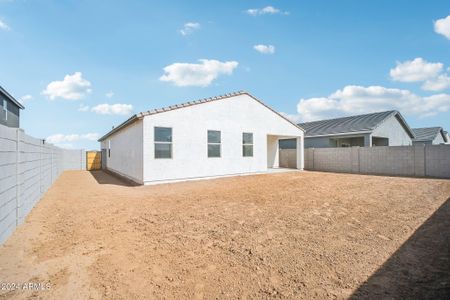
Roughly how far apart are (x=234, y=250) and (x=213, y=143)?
8.99 meters

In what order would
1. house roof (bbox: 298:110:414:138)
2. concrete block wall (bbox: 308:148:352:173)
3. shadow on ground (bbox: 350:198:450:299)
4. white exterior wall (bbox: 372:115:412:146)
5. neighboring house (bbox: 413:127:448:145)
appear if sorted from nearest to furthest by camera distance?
shadow on ground (bbox: 350:198:450:299)
concrete block wall (bbox: 308:148:352:173)
house roof (bbox: 298:110:414:138)
white exterior wall (bbox: 372:115:412:146)
neighboring house (bbox: 413:127:448:145)

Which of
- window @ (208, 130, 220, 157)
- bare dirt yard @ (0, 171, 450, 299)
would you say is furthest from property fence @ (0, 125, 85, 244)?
window @ (208, 130, 220, 157)

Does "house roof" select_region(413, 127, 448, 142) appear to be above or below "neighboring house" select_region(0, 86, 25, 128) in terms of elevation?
below

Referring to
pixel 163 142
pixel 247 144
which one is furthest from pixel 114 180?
pixel 247 144

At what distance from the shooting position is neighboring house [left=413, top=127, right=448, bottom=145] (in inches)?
1017

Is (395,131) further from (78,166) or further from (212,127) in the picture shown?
(78,166)

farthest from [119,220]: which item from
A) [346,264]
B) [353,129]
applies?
[353,129]

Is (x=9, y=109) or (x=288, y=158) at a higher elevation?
(x=9, y=109)

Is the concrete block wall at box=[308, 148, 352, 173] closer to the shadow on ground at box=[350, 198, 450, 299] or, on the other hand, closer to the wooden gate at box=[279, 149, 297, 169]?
the wooden gate at box=[279, 149, 297, 169]

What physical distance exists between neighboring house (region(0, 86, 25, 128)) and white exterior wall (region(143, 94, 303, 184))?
15.0m

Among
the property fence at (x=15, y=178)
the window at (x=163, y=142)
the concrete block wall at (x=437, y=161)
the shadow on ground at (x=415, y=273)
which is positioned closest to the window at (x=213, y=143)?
the window at (x=163, y=142)

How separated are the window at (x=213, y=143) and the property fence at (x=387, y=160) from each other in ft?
30.0

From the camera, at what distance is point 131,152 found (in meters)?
12.5

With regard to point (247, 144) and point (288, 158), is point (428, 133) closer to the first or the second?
point (288, 158)
